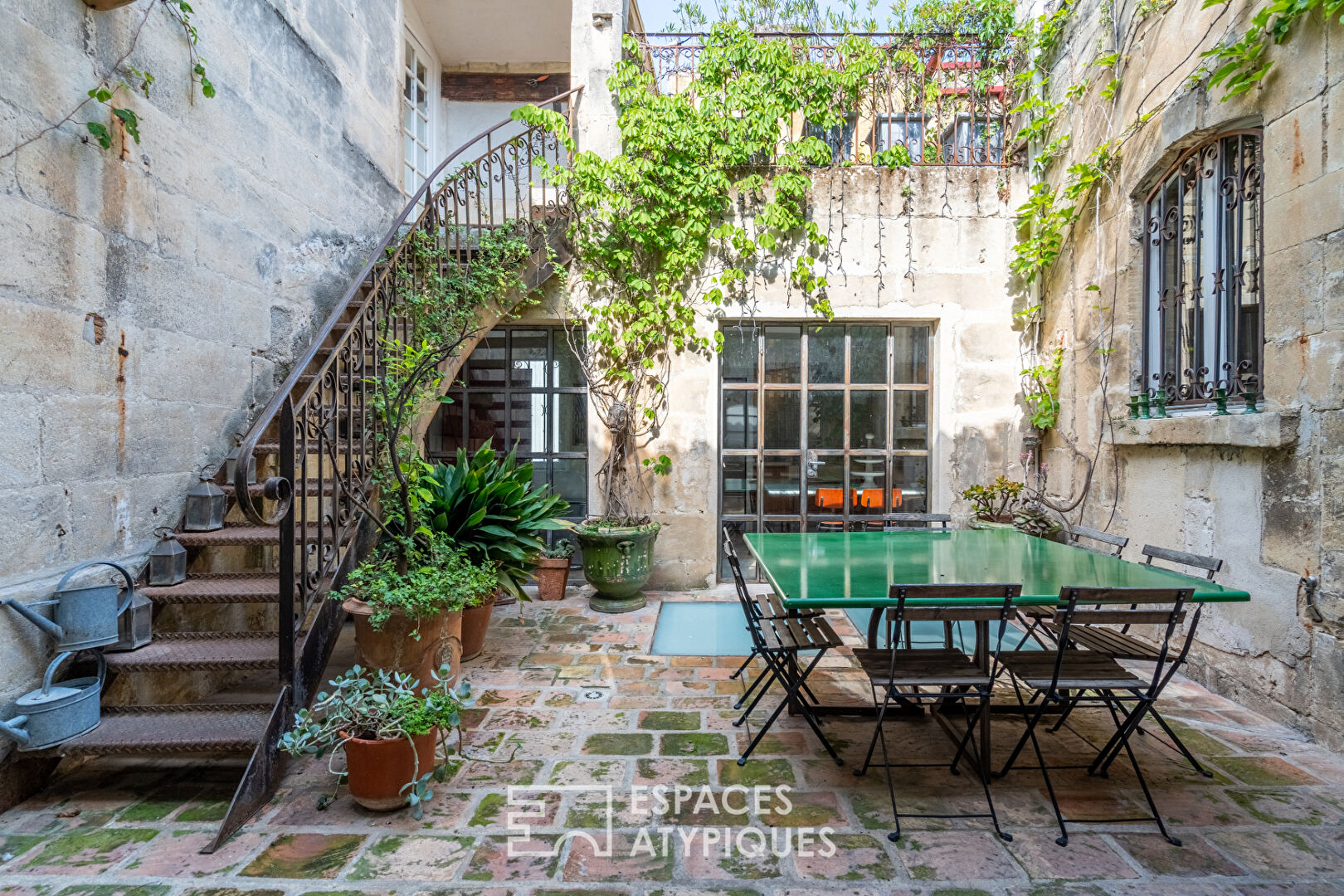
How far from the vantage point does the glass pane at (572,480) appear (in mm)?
5980

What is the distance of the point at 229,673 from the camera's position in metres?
3.71

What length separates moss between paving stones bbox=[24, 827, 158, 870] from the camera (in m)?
2.23

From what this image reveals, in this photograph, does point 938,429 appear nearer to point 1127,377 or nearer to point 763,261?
point 1127,377

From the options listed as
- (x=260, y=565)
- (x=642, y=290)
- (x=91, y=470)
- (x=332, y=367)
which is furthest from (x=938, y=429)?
(x=91, y=470)

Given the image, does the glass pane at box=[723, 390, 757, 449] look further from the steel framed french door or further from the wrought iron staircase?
the wrought iron staircase

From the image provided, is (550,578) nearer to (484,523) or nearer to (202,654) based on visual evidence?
(484,523)

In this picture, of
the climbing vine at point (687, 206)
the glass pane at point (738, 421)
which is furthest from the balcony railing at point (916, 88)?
the glass pane at point (738, 421)

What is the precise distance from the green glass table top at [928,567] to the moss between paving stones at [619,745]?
90cm

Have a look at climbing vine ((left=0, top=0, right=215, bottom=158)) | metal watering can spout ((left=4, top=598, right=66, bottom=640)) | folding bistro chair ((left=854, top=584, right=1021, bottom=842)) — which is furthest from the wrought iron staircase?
folding bistro chair ((left=854, top=584, right=1021, bottom=842))

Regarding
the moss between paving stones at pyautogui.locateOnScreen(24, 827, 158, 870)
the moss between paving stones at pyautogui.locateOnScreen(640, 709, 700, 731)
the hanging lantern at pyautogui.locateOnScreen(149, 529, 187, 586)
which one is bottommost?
the moss between paving stones at pyautogui.locateOnScreen(24, 827, 158, 870)

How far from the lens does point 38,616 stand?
2592 mm

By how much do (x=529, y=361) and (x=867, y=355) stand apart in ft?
9.38

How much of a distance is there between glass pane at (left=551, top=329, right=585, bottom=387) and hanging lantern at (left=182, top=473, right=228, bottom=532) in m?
2.98

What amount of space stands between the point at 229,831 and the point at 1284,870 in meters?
3.39
